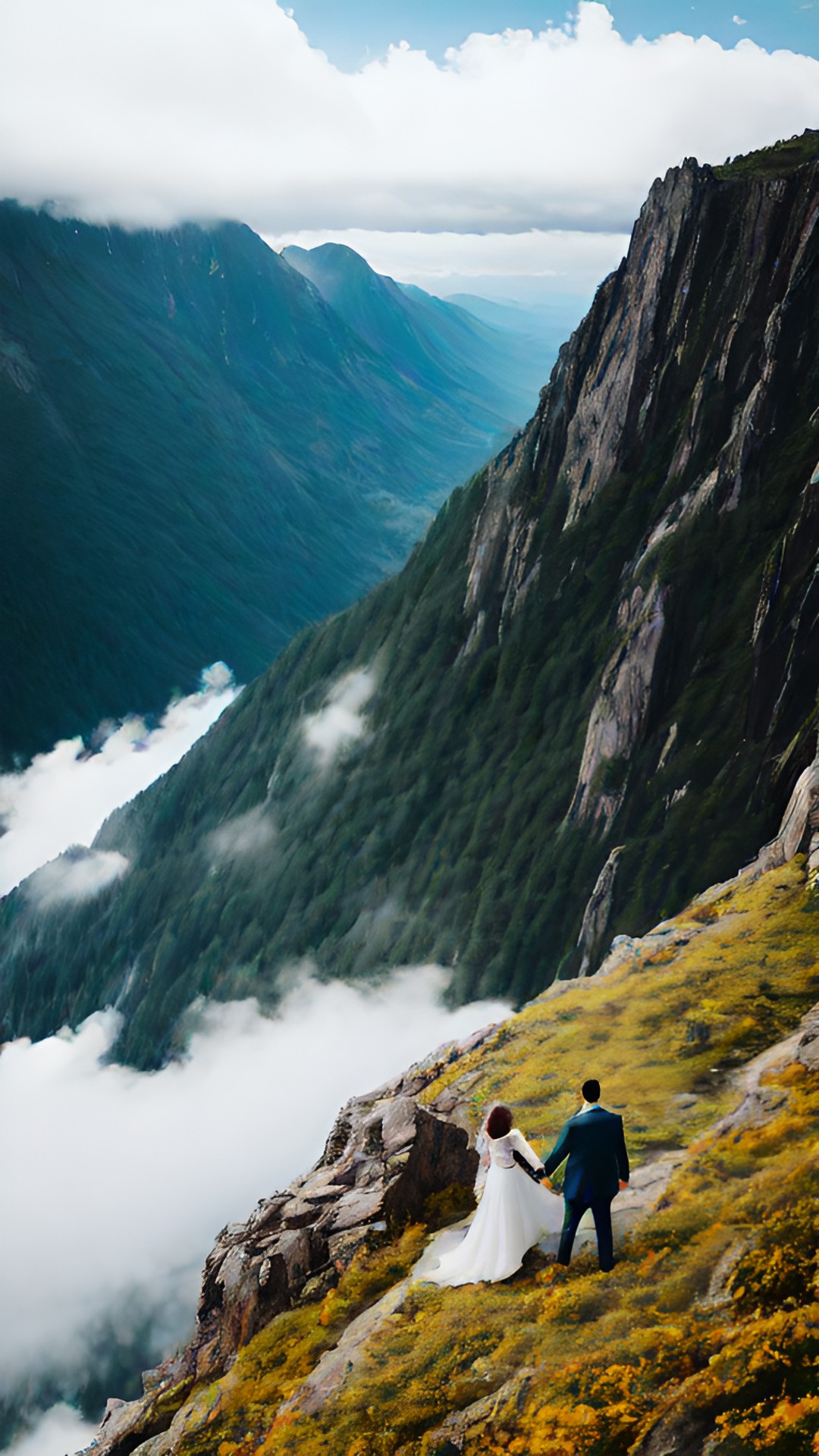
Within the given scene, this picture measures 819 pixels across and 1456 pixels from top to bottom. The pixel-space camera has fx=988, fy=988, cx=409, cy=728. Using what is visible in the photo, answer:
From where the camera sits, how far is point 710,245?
9969 centimetres

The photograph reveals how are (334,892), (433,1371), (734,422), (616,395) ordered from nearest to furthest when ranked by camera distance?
(433,1371) → (734,422) → (616,395) → (334,892)

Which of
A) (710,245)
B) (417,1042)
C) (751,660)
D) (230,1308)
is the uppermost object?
(710,245)

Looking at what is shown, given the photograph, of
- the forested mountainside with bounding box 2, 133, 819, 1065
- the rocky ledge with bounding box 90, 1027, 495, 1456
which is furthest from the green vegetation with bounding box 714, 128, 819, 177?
the rocky ledge with bounding box 90, 1027, 495, 1456

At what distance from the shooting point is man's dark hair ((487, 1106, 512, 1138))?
19.6 metres

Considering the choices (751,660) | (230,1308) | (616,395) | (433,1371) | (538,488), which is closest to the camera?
(433,1371)

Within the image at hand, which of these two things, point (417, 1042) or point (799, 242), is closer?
point (799, 242)

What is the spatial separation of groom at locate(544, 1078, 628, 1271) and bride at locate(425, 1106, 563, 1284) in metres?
0.87

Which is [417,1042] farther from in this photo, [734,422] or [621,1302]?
[621,1302]

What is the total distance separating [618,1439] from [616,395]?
114 m

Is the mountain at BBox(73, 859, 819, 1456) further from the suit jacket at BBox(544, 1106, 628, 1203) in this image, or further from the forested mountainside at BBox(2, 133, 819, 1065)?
the forested mountainside at BBox(2, 133, 819, 1065)

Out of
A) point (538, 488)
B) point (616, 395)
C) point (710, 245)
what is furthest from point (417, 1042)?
point (710, 245)

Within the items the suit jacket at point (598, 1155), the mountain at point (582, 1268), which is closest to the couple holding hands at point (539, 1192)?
the suit jacket at point (598, 1155)

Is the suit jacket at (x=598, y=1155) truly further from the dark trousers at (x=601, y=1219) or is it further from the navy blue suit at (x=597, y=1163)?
the dark trousers at (x=601, y=1219)

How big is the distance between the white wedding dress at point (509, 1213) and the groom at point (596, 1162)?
908mm
